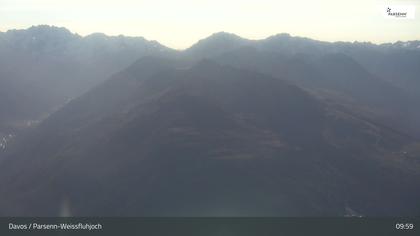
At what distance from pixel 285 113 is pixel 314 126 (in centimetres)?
1092

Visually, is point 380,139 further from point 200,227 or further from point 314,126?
point 200,227

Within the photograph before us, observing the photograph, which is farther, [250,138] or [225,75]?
[225,75]

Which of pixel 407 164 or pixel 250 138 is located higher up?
pixel 250 138

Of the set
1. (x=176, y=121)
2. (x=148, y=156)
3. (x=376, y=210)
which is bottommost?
(x=376, y=210)

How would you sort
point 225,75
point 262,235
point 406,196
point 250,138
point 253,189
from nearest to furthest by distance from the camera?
point 262,235 → point 253,189 → point 406,196 → point 250,138 → point 225,75

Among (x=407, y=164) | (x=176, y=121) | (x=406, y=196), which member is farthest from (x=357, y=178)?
(x=176, y=121)

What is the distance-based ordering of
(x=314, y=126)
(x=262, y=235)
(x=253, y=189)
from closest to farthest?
(x=262, y=235), (x=253, y=189), (x=314, y=126)

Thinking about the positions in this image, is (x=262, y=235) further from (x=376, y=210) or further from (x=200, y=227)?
(x=376, y=210)

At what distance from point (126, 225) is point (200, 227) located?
741 centimetres

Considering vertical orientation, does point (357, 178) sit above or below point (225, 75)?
below

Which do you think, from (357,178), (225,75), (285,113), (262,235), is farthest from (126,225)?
(225,75)

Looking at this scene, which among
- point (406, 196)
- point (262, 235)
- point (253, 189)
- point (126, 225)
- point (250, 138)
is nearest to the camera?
point (126, 225)

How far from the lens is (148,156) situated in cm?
13025

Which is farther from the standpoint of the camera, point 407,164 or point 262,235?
point 407,164
